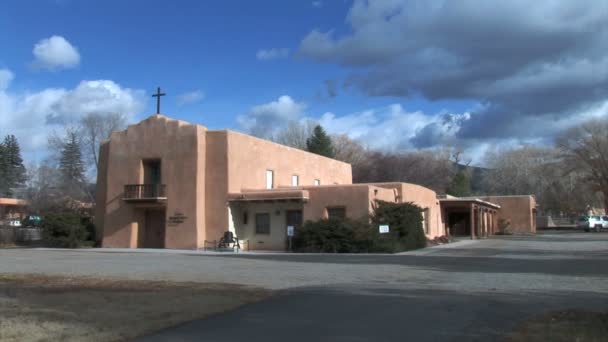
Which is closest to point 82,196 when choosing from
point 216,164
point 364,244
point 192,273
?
point 216,164

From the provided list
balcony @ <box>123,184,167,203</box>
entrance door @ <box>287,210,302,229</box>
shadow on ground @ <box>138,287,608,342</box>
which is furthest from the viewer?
balcony @ <box>123,184,167,203</box>

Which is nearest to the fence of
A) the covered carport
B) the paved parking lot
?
the paved parking lot

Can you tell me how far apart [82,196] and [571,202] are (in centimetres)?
5813

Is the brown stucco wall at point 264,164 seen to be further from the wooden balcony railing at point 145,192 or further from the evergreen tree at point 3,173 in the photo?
the evergreen tree at point 3,173

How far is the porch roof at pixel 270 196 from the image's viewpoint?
99.4 feet

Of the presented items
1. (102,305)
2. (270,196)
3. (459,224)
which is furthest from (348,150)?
(102,305)

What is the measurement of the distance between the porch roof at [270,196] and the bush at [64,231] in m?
9.56

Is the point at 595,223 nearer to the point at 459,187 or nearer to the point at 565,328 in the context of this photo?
the point at 459,187

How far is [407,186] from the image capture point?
34875 millimetres

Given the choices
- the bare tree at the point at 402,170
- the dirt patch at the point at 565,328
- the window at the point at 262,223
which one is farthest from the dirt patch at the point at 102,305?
the bare tree at the point at 402,170

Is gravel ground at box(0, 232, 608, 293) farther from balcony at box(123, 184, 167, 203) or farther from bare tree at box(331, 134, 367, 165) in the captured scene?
bare tree at box(331, 134, 367, 165)

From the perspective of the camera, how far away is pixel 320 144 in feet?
211

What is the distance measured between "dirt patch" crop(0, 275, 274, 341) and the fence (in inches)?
958

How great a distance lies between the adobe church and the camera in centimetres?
3091
